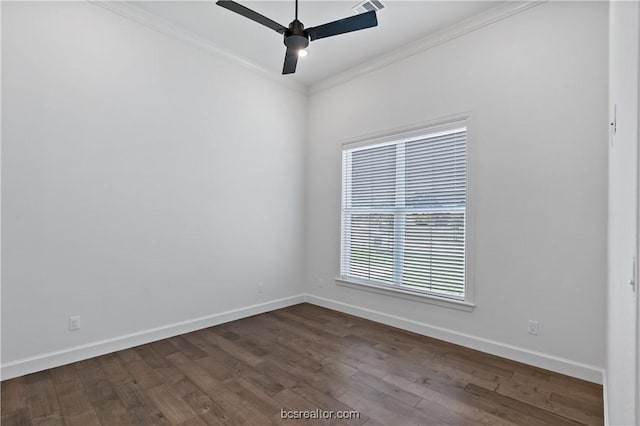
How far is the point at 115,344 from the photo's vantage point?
299cm

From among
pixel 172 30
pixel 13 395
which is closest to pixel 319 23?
pixel 172 30

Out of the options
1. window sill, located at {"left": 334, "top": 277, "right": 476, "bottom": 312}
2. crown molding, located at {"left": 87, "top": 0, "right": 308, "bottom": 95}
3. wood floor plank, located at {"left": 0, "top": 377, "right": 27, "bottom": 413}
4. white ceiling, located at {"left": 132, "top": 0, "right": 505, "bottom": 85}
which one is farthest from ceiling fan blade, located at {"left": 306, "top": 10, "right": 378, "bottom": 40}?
wood floor plank, located at {"left": 0, "top": 377, "right": 27, "bottom": 413}

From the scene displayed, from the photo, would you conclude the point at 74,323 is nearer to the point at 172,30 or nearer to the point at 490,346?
the point at 172,30

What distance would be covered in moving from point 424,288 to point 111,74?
390 centimetres

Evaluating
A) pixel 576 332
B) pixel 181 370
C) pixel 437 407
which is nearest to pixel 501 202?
pixel 576 332

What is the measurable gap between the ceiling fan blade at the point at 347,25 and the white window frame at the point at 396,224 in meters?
1.46

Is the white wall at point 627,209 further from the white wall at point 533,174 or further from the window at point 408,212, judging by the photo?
the window at point 408,212

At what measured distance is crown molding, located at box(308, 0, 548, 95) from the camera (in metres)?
2.92

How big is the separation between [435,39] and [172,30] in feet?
9.42

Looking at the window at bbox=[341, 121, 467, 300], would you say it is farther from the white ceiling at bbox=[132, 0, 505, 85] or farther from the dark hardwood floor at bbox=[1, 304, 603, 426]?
the white ceiling at bbox=[132, 0, 505, 85]

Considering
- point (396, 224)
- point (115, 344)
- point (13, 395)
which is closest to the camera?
point (13, 395)

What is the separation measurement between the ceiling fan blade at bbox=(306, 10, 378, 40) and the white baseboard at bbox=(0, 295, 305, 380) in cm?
321

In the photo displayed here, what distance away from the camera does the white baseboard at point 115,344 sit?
2514 mm
